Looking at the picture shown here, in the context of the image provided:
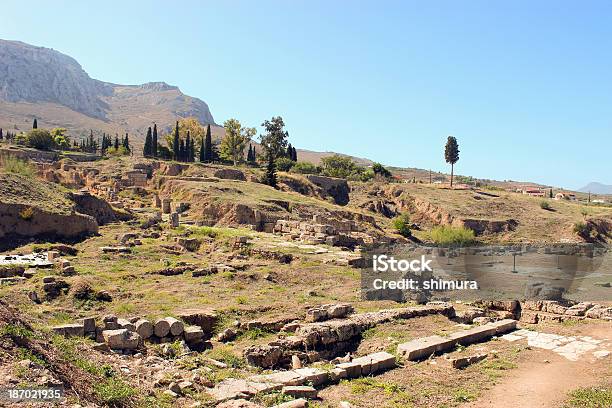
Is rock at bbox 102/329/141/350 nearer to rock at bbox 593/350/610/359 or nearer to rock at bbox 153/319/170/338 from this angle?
rock at bbox 153/319/170/338

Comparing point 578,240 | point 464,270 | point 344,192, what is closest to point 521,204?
point 578,240

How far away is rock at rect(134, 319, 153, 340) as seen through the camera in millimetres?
11438

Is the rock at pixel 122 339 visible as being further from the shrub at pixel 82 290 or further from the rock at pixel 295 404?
the shrub at pixel 82 290

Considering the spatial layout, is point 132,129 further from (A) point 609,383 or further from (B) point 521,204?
(A) point 609,383

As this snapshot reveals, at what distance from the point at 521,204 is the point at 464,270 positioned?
124 ft

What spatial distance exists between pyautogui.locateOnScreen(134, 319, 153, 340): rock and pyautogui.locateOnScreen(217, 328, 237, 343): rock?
1.68 metres

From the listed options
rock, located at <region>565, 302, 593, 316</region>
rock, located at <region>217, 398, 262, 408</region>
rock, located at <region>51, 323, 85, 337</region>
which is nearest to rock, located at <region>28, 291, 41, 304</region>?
rock, located at <region>51, 323, 85, 337</region>

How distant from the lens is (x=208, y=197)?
3875 centimetres

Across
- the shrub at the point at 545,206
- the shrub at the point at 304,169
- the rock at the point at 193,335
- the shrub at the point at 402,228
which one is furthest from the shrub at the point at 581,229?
the rock at the point at 193,335

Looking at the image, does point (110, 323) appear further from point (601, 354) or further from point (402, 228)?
point (402, 228)

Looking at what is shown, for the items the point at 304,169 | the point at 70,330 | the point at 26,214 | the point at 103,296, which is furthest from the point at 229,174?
the point at 70,330

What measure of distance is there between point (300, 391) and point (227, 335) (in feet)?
13.4

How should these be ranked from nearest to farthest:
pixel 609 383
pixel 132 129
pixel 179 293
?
pixel 609 383, pixel 179 293, pixel 132 129

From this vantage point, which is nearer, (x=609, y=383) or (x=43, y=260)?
(x=609, y=383)
